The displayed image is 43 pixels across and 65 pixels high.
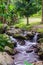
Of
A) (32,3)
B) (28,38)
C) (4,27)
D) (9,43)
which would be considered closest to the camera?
(9,43)

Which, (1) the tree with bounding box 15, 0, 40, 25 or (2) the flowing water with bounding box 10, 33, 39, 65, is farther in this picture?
(1) the tree with bounding box 15, 0, 40, 25

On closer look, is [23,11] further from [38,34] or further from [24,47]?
[24,47]

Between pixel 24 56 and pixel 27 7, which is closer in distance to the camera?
pixel 24 56

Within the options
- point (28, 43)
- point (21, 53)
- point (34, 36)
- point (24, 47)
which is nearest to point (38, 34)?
point (34, 36)

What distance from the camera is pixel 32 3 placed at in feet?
60.3

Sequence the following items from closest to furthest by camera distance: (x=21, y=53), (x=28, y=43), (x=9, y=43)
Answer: (x=21, y=53), (x=9, y=43), (x=28, y=43)

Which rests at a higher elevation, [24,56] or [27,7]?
[27,7]

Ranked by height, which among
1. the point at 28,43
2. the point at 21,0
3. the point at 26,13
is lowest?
the point at 28,43

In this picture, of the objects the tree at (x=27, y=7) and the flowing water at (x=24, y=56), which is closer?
the flowing water at (x=24, y=56)

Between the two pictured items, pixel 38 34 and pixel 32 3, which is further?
pixel 32 3

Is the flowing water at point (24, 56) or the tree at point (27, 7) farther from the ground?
the tree at point (27, 7)

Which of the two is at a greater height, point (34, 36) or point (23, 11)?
point (23, 11)

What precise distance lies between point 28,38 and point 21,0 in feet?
19.3

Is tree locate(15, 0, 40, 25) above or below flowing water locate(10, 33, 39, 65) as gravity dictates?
above
